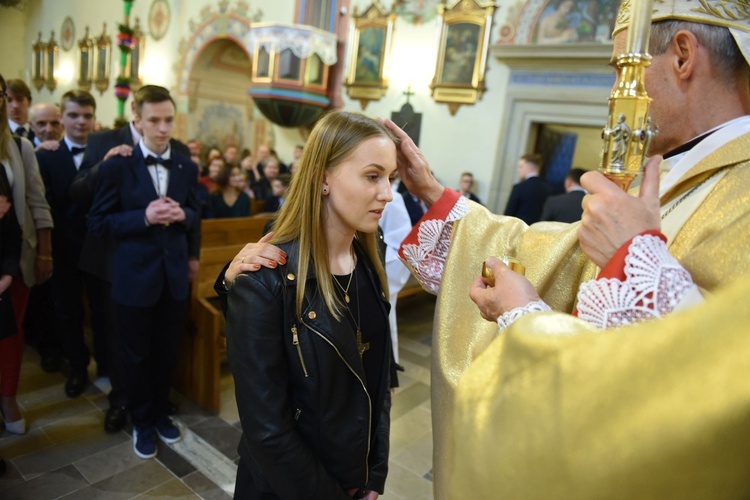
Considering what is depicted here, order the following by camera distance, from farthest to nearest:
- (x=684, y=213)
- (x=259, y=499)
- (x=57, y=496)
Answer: (x=57, y=496)
(x=259, y=499)
(x=684, y=213)

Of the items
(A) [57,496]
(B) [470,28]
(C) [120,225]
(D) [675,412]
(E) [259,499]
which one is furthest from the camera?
(B) [470,28]

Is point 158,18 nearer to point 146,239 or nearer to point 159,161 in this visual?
point 159,161

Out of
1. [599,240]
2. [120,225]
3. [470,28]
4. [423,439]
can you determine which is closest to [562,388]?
[599,240]

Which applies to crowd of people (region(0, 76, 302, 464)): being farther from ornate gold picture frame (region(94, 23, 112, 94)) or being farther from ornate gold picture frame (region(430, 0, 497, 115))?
ornate gold picture frame (region(94, 23, 112, 94))

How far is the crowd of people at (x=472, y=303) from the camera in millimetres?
528

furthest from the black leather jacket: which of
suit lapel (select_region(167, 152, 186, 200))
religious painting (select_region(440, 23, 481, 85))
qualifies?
religious painting (select_region(440, 23, 481, 85))

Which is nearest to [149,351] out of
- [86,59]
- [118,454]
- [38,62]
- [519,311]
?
[118,454]

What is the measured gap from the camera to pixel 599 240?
0.76 metres

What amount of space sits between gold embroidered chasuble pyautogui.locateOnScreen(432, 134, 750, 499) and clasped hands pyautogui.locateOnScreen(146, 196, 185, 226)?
1.60 meters

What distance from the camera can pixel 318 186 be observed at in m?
1.31

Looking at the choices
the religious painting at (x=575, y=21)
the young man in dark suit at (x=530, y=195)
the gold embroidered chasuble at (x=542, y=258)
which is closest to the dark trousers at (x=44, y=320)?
the gold embroidered chasuble at (x=542, y=258)

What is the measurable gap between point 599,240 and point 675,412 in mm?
312

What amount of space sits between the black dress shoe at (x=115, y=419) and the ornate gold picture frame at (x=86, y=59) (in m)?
14.2

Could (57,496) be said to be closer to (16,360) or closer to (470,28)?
(16,360)
